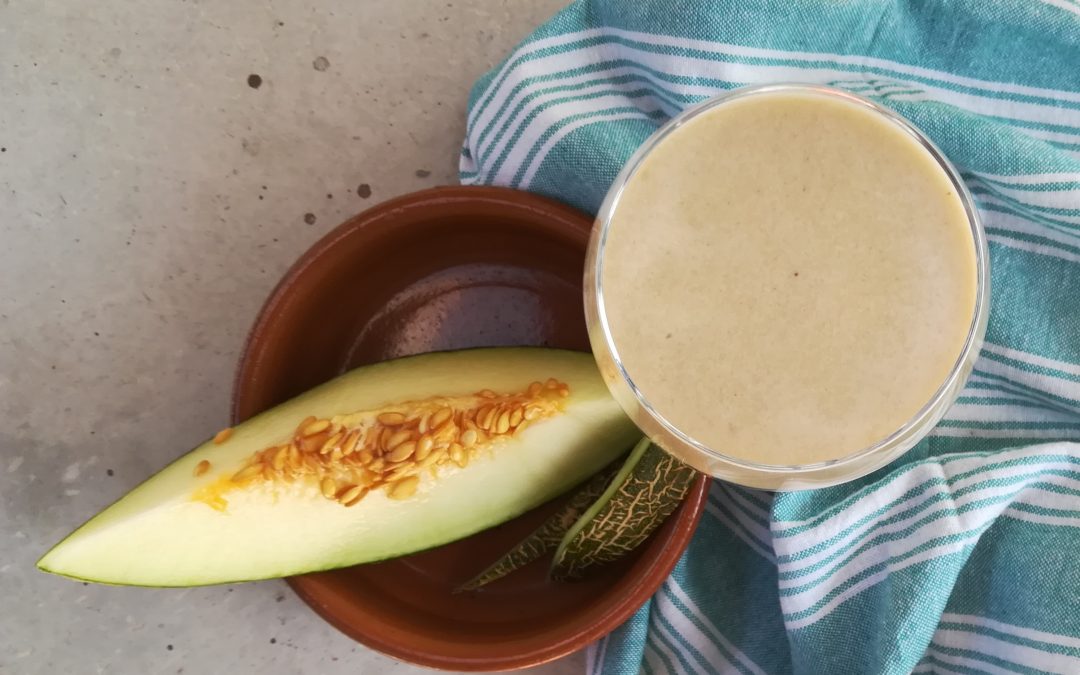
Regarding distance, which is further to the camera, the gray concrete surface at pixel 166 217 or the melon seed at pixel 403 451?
the gray concrete surface at pixel 166 217

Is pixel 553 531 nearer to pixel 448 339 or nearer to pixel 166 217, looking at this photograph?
pixel 448 339

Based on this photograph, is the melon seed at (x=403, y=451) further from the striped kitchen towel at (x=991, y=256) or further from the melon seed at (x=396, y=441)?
the striped kitchen towel at (x=991, y=256)

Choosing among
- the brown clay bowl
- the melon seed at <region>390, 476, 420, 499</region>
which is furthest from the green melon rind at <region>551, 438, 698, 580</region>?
the melon seed at <region>390, 476, 420, 499</region>

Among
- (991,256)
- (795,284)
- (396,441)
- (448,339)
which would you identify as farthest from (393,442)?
(991,256)

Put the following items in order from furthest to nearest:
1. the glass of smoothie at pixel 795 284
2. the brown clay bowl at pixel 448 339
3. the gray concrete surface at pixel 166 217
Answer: the gray concrete surface at pixel 166 217 → the brown clay bowl at pixel 448 339 → the glass of smoothie at pixel 795 284

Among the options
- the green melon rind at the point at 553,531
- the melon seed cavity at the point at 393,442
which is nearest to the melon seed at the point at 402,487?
the melon seed cavity at the point at 393,442
